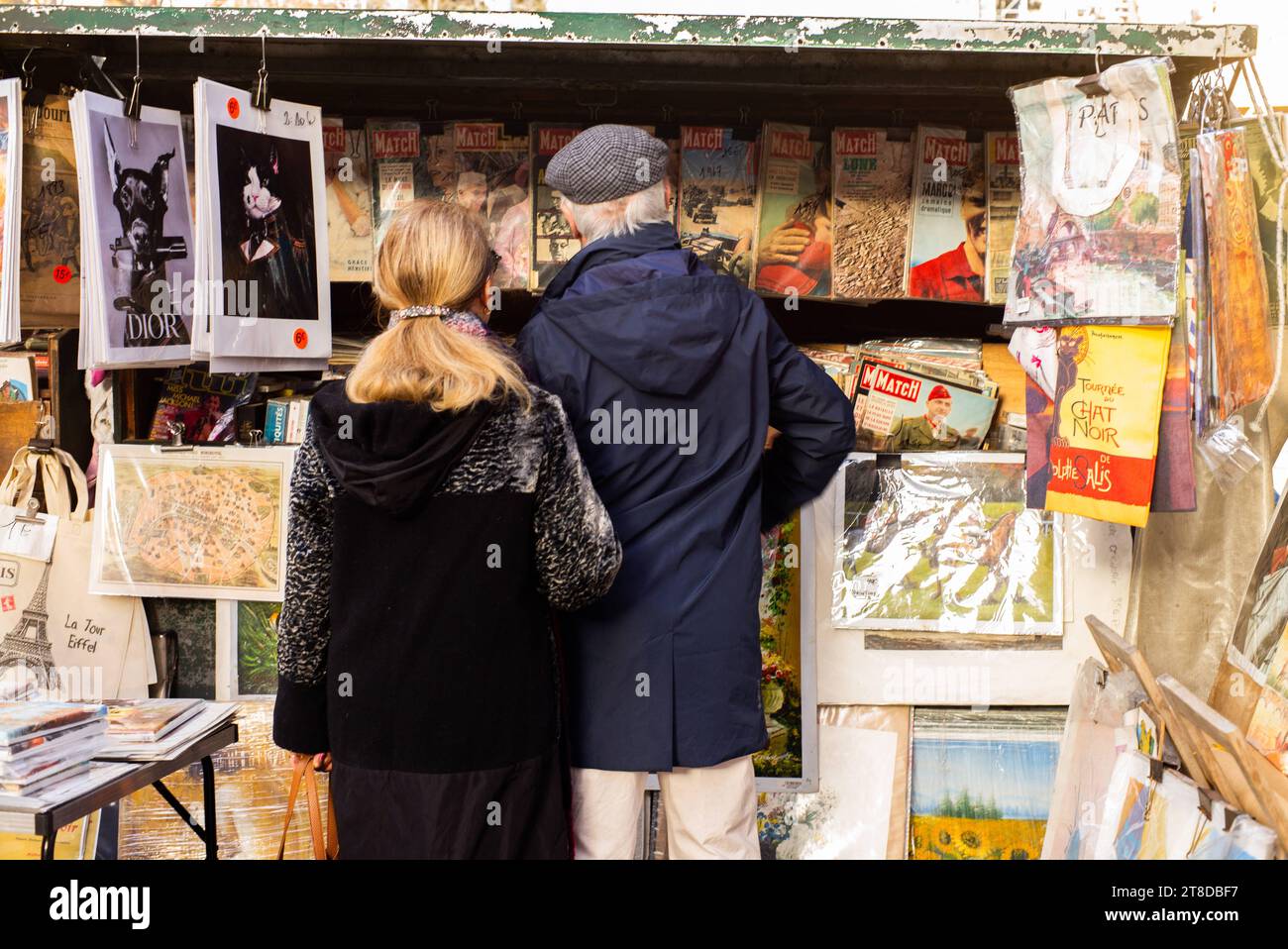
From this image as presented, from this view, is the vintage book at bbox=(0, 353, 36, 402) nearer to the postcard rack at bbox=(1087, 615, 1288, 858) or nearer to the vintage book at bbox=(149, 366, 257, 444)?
the vintage book at bbox=(149, 366, 257, 444)

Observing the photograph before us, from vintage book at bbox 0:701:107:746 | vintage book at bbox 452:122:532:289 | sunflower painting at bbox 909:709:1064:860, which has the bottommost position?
sunflower painting at bbox 909:709:1064:860

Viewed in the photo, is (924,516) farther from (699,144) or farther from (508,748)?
(508,748)

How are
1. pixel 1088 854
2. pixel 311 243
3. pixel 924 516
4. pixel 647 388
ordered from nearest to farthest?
pixel 647 388, pixel 1088 854, pixel 311 243, pixel 924 516

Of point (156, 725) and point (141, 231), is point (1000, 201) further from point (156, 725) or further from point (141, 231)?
point (156, 725)

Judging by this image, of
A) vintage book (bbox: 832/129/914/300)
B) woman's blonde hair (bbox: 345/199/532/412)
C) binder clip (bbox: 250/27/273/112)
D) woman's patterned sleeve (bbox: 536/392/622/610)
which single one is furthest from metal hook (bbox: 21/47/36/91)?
vintage book (bbox: 832/129/914/300)

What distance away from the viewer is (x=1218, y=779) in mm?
1998

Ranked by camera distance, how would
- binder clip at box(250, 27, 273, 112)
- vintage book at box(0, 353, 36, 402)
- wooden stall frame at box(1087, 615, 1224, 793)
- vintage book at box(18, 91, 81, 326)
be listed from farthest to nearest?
1. vintage book at box(0, 353, 36, 402)
2. vintage book at box(18, 91, 81, 326)
3. binder clip at box(250, 27, 273, 112)
4. wooden stall frame at box(1087, 615, 1224, 793)

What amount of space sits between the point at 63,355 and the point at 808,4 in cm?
215

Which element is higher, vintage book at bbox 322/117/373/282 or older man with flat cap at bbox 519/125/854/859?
vintage book at bbox 322/117/373/282

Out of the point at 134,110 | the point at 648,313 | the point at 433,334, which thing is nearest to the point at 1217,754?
the point at 648,313

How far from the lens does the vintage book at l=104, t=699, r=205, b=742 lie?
2.53m

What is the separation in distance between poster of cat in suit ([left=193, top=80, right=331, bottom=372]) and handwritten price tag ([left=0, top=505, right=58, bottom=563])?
2.64 feet

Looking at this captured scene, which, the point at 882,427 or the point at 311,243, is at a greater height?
the point at 311,243
